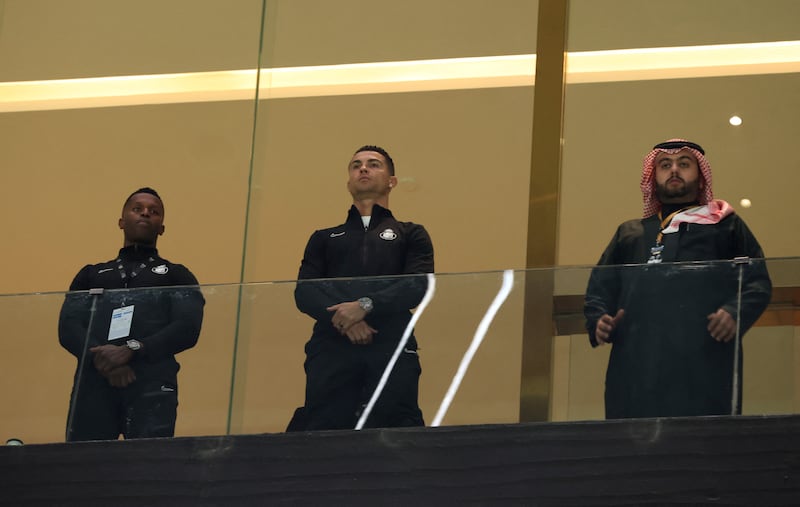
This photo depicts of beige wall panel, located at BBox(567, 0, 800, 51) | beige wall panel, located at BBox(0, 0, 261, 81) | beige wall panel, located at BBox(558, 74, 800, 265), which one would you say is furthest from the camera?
beige wall panel, located at BBox(0, 0, 261, 81)

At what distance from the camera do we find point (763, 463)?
4293 mm

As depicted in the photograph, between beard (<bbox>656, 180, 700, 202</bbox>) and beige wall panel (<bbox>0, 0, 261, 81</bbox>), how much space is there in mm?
2784

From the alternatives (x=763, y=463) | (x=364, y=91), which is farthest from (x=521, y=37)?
(x=763, y=463)

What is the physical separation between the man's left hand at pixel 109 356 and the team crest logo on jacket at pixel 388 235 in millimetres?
1090

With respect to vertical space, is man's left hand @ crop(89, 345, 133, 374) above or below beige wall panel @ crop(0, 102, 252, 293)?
below

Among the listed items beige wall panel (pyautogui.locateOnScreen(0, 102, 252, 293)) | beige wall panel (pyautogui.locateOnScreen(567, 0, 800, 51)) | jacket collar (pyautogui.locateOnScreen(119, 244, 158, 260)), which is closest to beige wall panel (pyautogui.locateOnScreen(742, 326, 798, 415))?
jacket collar (pyautogui.locateOnScreen(119, 244, 158, 260))

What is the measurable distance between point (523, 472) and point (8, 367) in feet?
5.39

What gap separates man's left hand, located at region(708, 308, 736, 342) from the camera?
4469 mm

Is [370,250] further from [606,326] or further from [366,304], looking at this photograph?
[606,326]

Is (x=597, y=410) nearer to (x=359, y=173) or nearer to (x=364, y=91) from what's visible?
(x=359, y=173)

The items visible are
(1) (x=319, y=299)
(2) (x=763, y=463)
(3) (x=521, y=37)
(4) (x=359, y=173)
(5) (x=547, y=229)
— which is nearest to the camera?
(2) (x=763, y=463)

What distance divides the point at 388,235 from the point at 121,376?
1.16 metres

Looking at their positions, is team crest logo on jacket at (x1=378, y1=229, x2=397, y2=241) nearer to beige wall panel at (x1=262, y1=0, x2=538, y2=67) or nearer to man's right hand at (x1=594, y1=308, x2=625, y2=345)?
man's right hand at (x1=594, y1=308, x2=625, y2=345)

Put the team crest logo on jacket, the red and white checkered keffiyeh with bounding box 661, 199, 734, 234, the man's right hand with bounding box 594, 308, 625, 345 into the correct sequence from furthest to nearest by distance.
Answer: the team crest logo on jacket < the red and white checkered keffiyeh with bounding box 661, 199, 734, 234 < the man's right hand with bounding box 594, 308, 625, 345
